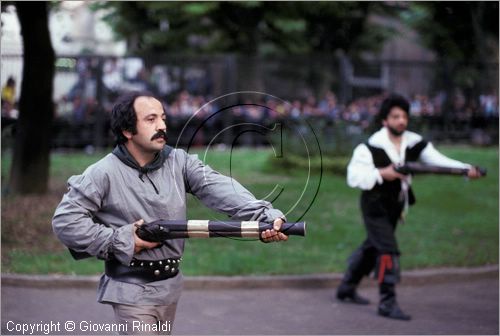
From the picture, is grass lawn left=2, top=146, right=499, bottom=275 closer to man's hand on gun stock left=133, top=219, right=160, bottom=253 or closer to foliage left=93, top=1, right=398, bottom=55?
man's hand on gun stock left=133, top=219, right=160, bottom=253

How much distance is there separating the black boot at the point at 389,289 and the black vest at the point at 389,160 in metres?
0.56

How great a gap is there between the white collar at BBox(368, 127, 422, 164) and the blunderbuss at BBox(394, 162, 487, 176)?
278 millimetres

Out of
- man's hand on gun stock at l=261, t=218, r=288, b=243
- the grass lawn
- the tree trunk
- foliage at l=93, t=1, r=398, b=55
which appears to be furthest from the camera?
foliage at l=93, t=1, r=398, b=55

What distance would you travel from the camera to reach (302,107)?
69.1 feet

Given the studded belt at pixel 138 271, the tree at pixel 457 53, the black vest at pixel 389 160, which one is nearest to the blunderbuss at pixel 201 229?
the studded belt at pixel 138 271

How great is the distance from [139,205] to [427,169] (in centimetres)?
307

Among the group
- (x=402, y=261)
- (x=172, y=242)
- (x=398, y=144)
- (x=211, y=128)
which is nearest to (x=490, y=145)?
(x=211, y=128)

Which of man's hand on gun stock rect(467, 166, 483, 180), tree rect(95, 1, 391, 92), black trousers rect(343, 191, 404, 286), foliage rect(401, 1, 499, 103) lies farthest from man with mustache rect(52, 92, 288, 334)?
tree rect(95, 1, 391, 92)

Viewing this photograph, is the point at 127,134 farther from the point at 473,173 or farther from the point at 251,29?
the point at 251,29

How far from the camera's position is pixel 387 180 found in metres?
7.61

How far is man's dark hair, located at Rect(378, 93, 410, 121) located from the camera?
7.59m

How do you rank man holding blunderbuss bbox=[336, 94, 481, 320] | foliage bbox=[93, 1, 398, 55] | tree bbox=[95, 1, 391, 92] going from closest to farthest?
man holding blunderbuss bbox=[336, 94, 481, 320], tree bbox=[95, 1, 391, 92], foliage bbox=[93, 1, 398, 55]

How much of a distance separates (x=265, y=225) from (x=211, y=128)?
16.3m

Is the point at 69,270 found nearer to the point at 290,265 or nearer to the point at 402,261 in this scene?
the point at 290,265
